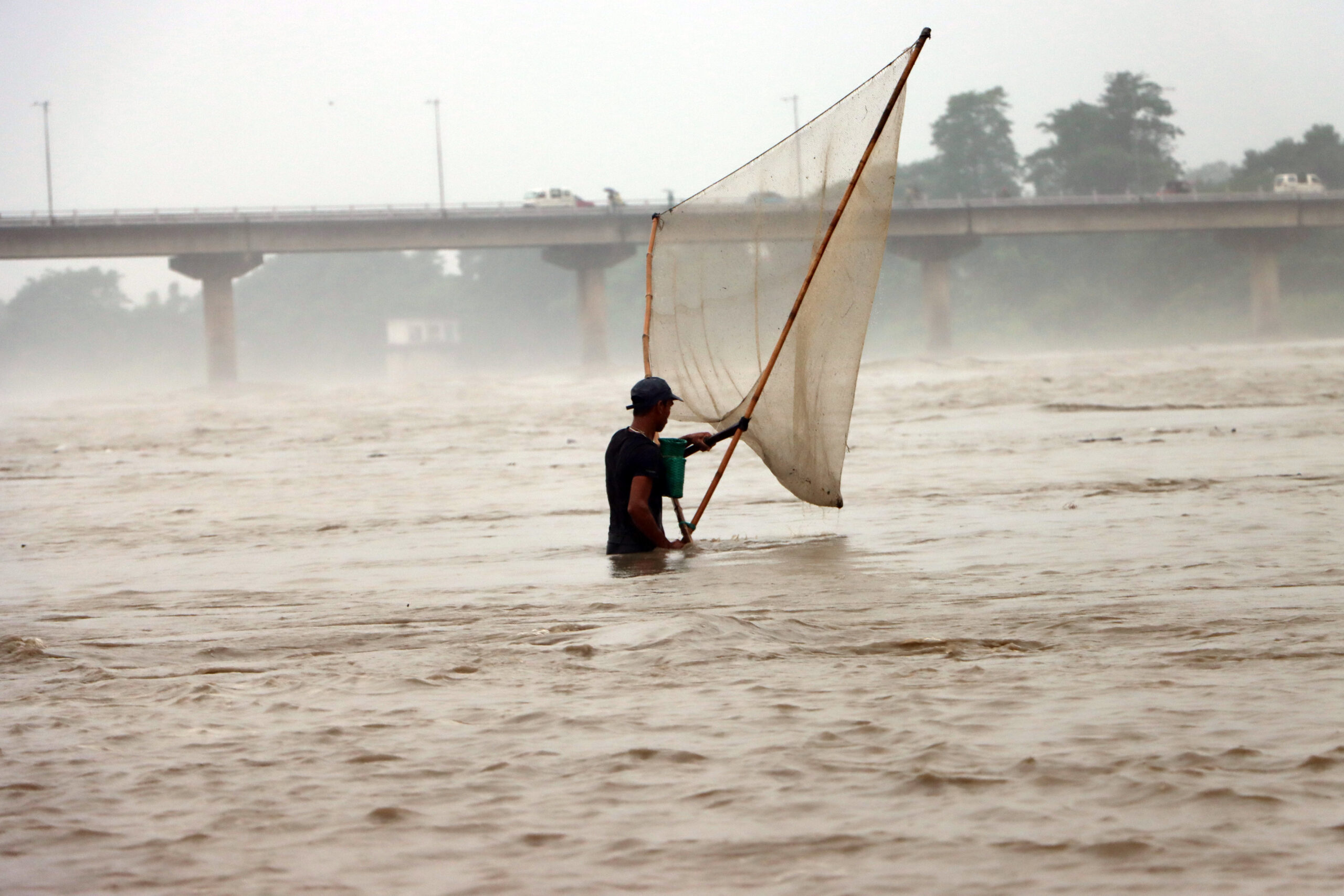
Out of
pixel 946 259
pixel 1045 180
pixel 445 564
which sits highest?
pixel 1045 180

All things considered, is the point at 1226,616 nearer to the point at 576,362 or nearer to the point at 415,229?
the point at 415,229

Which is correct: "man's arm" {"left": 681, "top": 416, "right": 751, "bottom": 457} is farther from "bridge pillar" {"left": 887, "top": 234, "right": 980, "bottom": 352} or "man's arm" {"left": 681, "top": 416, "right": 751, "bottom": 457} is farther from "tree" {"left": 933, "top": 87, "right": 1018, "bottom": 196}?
"tree" {"left": 933, "top": 87, "right": 1018, "bottom": 196}

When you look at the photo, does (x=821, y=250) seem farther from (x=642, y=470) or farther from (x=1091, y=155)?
(x=1091, y=155)

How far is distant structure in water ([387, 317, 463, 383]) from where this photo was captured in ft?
404

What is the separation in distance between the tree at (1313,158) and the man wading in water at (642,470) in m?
81.6

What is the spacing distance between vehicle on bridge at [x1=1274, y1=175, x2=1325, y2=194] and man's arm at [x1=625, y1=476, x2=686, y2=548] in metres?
63.0

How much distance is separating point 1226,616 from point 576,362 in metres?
99.3

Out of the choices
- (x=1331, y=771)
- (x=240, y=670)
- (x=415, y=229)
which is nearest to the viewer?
(x=1331, y=771)

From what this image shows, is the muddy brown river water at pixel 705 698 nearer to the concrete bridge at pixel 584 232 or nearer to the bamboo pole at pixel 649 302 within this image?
the bamboo pole at pixel 649 302

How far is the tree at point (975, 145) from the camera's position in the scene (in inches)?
3720

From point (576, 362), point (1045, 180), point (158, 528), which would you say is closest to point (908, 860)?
point (158, 528)

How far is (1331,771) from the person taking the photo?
3.34m

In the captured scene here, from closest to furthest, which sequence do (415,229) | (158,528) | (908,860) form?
(908,860) < (158,528) < (415,229)

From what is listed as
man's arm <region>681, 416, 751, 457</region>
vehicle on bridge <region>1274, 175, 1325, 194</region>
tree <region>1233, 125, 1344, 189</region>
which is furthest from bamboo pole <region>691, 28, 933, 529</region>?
tree <region>1233, 125, 1344, 189</region>
